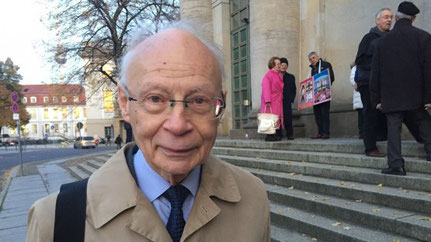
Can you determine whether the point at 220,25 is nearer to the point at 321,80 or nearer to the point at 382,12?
the point at 321,80

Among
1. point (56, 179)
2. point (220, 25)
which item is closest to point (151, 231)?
point (56, 179)

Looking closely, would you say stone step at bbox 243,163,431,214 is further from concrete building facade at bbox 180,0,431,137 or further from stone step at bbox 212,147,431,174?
concrete building facade at bbox 180,0,431,137

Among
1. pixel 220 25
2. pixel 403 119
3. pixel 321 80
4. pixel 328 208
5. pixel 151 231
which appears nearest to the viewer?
pixel 151 231

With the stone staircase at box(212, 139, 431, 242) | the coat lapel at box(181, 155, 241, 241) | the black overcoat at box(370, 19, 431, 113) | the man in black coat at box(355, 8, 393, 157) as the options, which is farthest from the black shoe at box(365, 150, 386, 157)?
the coat lapel at box(181, 155, 241, 241)

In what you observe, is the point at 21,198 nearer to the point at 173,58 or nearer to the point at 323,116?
the point at 323,116

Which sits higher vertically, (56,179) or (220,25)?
(220,25)

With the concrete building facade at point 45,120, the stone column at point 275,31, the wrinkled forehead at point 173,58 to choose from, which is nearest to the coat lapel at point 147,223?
the wrinkled forehead at point 173,58

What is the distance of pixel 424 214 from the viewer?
124 inches

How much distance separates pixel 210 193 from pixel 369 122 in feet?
12.6

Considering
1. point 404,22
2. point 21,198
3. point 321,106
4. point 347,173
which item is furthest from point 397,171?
point 21,198

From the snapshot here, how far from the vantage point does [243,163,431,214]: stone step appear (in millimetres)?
3260

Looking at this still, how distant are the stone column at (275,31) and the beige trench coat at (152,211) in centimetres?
711

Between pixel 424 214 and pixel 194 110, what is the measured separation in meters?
3.06

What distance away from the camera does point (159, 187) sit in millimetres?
1180
